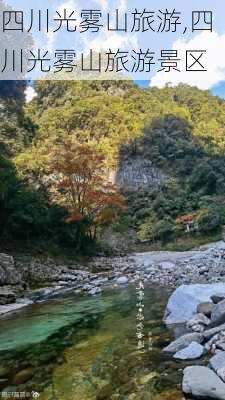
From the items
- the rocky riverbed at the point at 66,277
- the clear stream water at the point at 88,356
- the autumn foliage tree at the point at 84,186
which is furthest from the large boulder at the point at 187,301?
the autumn foliage tree at the point at 84,186

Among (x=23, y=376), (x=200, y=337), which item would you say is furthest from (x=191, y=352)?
(x=23, y=376)

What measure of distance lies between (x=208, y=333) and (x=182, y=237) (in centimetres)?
2093

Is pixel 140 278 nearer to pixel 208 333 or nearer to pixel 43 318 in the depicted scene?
pixel 43 318

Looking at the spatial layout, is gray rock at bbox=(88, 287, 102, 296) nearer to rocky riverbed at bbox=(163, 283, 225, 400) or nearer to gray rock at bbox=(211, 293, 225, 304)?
rocky riverbed at bbox=(163, 283, 225, 400)

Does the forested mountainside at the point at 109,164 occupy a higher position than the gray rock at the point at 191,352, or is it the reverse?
the forested mountainside at the point at 109,164

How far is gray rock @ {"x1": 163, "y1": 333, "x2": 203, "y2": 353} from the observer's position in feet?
15.4

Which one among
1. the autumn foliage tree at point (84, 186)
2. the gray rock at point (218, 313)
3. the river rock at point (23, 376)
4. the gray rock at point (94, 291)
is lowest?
the gray rock at point (94, 291)

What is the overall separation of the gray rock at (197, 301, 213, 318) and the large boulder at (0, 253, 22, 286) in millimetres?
6165

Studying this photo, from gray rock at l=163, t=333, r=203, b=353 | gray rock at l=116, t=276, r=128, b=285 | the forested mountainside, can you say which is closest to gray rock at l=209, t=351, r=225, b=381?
gray rock at l=163, t=333, r=203, b=353

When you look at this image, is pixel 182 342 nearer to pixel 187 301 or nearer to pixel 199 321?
pixel 199 321

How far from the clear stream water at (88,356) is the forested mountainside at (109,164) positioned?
23.0 ft

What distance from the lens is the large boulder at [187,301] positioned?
6.17m

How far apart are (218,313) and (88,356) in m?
1.87

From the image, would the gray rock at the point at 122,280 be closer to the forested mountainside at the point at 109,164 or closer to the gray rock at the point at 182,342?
the forested mountainside at the point at 109,164
